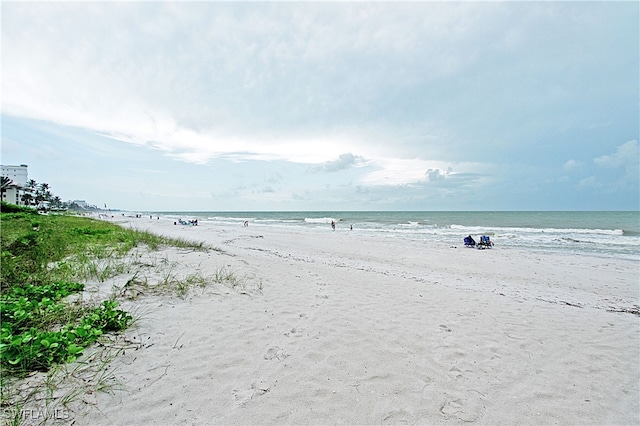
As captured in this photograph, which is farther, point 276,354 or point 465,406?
point 276,354

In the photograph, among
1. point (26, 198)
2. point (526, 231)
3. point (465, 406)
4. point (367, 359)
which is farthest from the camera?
point (26, 198)

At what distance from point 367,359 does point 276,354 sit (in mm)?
1198

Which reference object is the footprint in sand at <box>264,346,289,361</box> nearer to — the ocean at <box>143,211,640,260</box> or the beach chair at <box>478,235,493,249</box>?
the beach chair at <box>478,235,493,249</box>

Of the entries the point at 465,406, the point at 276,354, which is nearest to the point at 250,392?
the point at 276,354

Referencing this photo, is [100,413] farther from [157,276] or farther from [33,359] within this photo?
[157,276]

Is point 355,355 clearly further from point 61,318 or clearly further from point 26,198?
point 26,198

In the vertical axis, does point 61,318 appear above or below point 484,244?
above

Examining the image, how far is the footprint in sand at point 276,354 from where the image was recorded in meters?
3.66

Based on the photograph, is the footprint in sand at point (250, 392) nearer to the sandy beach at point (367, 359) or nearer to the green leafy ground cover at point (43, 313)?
the sandy beach at point (367, 359)

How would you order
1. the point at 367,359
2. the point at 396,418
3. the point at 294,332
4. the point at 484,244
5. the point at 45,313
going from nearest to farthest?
1. the point at 396,418
2. the point at 367,359
3. the point at 45,313
4. the point at 294,332
5. the point at 484,244

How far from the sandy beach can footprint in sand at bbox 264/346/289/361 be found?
0.03 meters

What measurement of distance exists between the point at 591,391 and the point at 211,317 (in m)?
5.22

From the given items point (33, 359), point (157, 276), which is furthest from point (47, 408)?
point (157, 276)

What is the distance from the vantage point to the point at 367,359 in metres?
3.75
